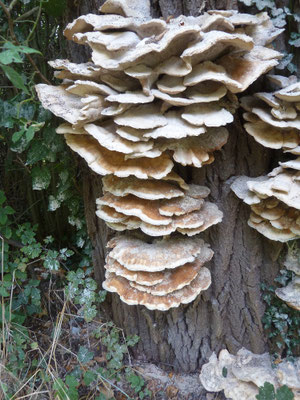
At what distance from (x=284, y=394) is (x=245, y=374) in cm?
34

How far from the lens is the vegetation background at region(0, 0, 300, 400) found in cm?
219

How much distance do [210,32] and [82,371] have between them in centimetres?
263

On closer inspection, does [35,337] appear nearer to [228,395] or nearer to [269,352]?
[228,395]

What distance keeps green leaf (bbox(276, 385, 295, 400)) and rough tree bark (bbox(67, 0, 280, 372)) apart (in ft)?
1.84

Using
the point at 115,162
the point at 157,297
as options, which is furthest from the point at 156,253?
the point at 115,162

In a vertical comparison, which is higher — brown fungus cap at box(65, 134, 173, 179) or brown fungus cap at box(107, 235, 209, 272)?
brown fungus cap at box(65, 134, 173, 179)

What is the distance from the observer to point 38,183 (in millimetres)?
2615

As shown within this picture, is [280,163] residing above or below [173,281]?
above

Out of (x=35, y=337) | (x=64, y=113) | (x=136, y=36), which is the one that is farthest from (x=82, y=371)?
(x=136, y=36)

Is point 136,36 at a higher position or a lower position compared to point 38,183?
higher

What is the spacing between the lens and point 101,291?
2910 millimetres

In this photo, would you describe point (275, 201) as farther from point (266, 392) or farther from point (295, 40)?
point (266, 392)

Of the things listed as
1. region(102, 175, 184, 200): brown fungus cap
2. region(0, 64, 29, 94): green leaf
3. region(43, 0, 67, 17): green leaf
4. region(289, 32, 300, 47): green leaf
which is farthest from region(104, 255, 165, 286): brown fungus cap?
region(43, 0, 67, 17): green leaf

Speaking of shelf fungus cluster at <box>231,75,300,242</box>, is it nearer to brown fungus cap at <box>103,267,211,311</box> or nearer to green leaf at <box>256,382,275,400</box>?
brown fungus cap at <box>103,267,211,311</box>
